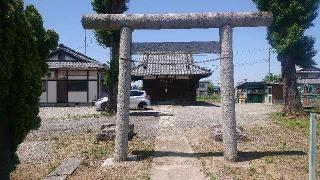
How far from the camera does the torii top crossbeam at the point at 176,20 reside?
408 inches

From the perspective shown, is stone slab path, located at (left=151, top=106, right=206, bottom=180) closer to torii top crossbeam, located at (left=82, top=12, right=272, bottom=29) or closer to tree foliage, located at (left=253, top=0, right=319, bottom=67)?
torii top crossbeam, located at (left=82, top=12, right=272, bottom=29)

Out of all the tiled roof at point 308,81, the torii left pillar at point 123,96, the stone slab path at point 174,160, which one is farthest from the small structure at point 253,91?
the torii left pillar at point 123,96

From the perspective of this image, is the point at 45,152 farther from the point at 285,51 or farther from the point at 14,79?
the point at 285,51

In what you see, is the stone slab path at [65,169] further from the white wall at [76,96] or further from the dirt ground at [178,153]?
the white wall at [76,96]

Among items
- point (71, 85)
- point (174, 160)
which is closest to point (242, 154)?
point (174, 160)

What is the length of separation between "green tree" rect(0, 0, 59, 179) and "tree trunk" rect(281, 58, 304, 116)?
662 inches

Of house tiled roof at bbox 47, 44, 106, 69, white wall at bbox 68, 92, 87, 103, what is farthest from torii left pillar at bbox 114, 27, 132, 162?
white wall at bbox 68, 92, 87, 103

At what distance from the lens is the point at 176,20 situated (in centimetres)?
1048

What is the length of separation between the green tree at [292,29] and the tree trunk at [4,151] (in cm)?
1611

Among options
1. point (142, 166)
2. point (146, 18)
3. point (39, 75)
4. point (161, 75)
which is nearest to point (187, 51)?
point (146, 18)

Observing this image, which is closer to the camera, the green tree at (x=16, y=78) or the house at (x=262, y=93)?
the green tree at (x=16, y=78)

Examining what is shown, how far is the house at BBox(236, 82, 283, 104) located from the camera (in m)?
40.2

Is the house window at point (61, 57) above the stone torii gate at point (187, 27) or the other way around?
above

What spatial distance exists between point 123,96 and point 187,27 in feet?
8.12
